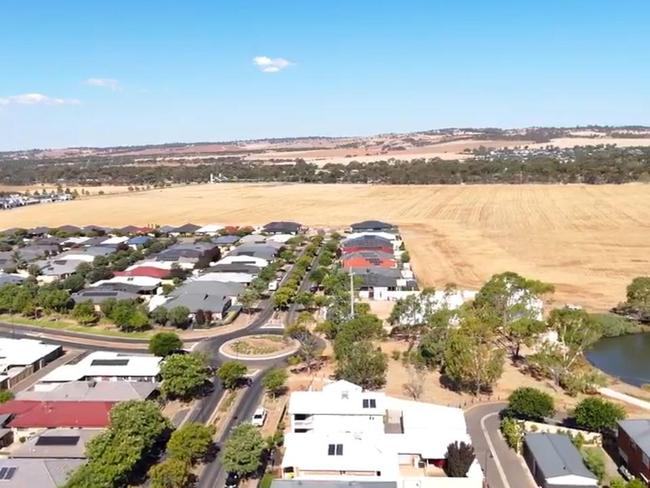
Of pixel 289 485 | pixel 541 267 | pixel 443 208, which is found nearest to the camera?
pixel 289 485

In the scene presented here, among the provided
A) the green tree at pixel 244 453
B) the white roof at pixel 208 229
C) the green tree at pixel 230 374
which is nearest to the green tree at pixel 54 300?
the green tree at pixel 230 374

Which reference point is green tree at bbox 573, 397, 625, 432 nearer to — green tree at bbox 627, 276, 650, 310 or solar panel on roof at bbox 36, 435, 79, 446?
green tree at bbox 627, 276, 650, 310

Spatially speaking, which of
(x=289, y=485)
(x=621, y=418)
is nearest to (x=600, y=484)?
(x=621, y=418)

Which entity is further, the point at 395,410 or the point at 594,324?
the point at 594,324

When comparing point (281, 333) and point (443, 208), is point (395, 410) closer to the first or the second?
point (281, 333)

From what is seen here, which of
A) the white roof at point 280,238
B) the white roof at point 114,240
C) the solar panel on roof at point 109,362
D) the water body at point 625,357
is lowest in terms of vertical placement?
the water body at point 625,357

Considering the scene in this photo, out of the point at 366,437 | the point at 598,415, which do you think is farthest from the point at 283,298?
the point at 598,415

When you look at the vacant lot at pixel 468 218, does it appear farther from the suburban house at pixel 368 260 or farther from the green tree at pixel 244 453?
the green tree at pixel 244 453
